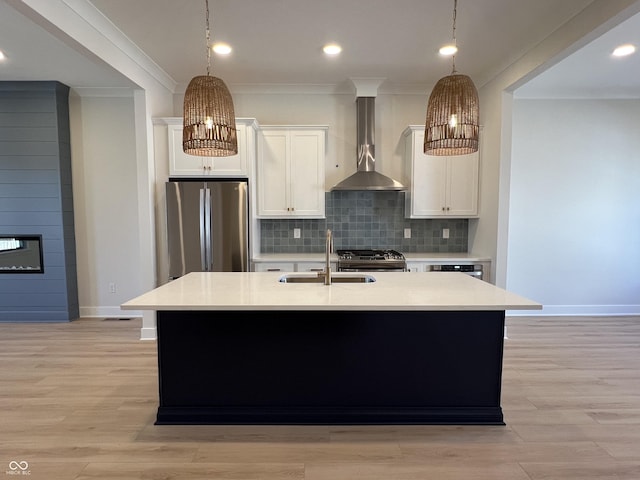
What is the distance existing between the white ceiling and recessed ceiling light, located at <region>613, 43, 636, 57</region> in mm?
111

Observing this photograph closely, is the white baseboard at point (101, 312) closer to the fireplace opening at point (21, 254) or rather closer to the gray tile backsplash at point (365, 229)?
the fireplace opening at point (21, 254)

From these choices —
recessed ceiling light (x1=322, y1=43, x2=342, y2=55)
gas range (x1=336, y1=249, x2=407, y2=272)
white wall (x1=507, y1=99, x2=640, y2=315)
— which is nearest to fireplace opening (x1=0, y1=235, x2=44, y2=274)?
gas range (x1=336, y1=249, x2=407, y2=272)

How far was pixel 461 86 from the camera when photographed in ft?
6.27

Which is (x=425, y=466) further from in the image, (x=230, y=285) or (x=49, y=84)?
(x=49, y=84)

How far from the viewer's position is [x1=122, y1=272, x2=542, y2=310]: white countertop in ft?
6.00

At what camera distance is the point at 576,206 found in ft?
14.3

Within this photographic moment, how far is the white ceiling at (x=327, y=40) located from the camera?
258cm

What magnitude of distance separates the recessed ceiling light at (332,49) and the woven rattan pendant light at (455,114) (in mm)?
1587

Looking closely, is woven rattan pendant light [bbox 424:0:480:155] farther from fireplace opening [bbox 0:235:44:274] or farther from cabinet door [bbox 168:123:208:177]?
→ fireplace opening [bbox 0:235:44:274]

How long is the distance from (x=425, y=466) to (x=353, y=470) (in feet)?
1.26

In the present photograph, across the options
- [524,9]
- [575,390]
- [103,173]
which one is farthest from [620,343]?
[103,173]

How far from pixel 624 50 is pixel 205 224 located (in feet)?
14.0

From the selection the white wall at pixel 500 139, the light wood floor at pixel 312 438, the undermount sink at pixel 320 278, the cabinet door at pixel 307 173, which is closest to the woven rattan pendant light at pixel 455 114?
the undermount sink at pixel 320 278

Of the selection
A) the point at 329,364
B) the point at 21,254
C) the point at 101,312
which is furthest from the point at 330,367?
the point at 21,254
